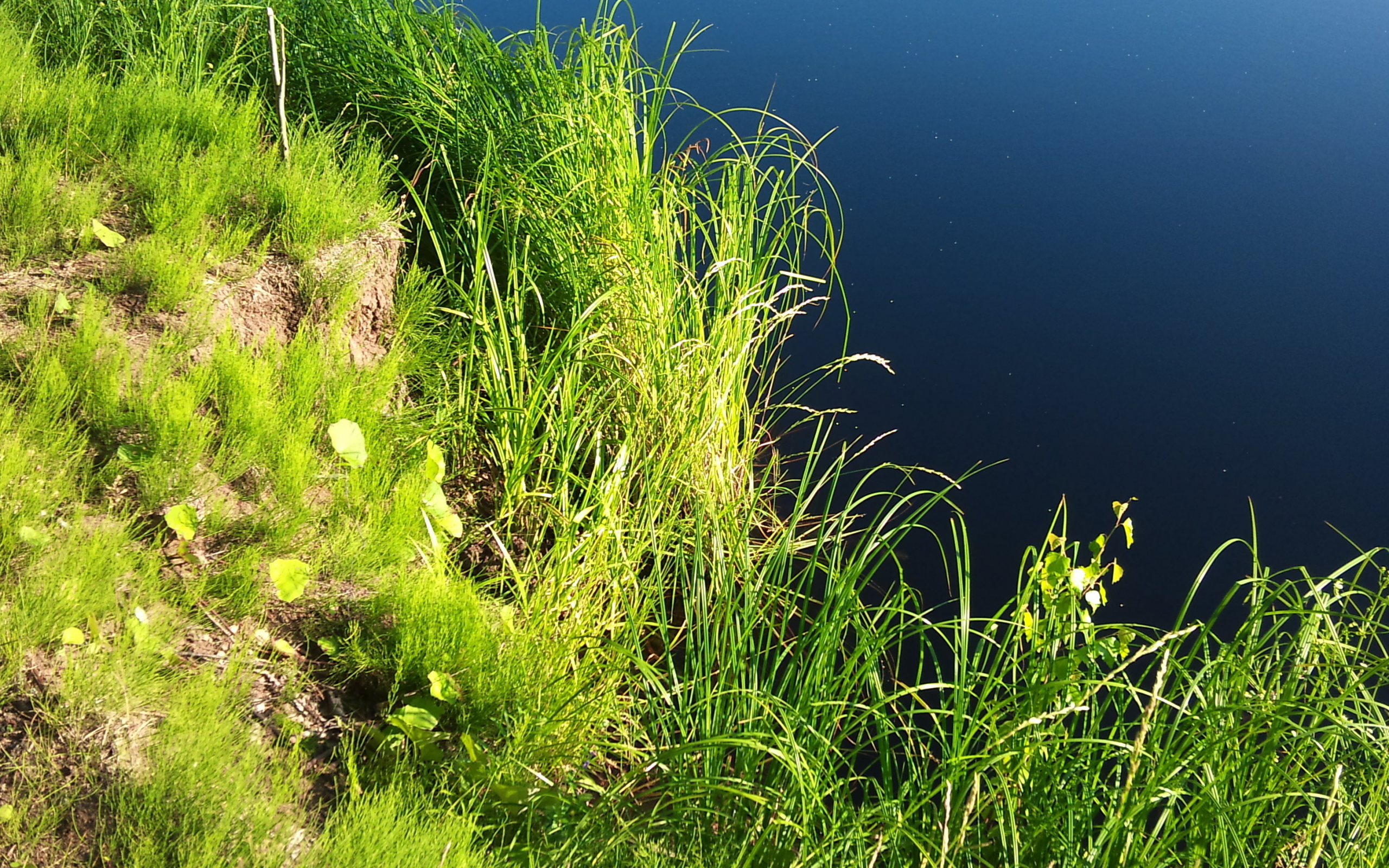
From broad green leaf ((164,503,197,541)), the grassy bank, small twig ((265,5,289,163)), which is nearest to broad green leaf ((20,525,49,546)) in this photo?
the grassy bank

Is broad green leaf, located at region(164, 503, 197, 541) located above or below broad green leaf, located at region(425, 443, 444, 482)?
below

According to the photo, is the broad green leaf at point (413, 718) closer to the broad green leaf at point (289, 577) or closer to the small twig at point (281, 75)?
the broad green leaf at point (289, 577)

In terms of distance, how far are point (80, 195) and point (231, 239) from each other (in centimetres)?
34

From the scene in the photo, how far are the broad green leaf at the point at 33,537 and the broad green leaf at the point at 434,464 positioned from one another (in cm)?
65

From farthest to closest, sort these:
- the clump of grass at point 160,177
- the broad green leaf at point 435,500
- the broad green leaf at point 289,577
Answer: the clump of grass at point 160,177 → the broad green leaf at point 435,500 → the broad green leaf at point 289,577

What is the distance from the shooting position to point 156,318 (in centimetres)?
200

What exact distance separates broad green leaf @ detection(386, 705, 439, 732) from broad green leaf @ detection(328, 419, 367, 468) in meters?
0.49

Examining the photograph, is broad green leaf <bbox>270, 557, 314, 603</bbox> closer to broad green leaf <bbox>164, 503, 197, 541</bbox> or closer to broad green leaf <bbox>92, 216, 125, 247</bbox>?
broad green leaf <bbox>164, 503, 197, 541</bbox>

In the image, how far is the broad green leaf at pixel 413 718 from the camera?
1.56m

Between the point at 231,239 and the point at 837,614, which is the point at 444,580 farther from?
the point at 231,239

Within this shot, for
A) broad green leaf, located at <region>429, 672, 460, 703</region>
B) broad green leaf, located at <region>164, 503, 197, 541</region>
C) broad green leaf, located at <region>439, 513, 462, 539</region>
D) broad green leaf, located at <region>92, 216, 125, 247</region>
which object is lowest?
broad green leaf, located at <region>429, 672, 460, 703</region>

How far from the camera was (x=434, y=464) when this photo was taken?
194 cm

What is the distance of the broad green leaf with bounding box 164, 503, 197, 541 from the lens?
159 centimetres

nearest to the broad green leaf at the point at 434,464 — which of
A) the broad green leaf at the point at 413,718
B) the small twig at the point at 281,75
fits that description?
the broad green leaf at the point at 413,718
